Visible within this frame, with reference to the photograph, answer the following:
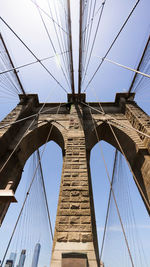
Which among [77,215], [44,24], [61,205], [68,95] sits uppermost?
[68,95]

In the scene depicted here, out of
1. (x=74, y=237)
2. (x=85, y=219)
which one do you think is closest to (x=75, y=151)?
(x=85, y=219)

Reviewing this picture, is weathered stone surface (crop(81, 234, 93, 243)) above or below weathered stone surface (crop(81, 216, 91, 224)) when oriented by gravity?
below

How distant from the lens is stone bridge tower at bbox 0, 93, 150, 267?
1959 mm

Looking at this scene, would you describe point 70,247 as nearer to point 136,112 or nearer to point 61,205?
point 61,205

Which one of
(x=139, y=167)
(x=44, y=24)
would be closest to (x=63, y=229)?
(x=139, y=167)

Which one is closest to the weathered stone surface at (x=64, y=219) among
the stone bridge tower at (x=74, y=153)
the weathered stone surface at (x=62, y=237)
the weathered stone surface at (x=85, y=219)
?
the stone bridge tower at (x=74, y=153)

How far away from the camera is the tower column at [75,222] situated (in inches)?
64.9

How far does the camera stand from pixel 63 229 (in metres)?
2.10

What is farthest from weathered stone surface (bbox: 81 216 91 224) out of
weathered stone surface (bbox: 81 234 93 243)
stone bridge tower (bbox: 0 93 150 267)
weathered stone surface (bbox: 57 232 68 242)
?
weathered stone surface (bbox: 57 232 68 242)

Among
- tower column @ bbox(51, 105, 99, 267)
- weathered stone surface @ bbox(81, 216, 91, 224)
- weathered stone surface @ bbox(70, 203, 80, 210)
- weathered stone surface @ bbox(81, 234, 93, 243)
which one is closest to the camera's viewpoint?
tower column @ bbox(51, 105, 99, 267)

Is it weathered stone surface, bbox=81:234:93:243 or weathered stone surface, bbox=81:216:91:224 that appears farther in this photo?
weathered stone surface, bbox=81:216:91:224

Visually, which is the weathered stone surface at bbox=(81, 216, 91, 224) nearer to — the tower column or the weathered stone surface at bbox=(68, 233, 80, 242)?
the tower column

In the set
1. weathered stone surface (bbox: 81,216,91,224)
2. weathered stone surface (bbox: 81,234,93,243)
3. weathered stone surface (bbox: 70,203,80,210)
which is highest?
weathered stone surface (bbox: 70,203,80,210)

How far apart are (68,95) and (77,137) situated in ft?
13.5
